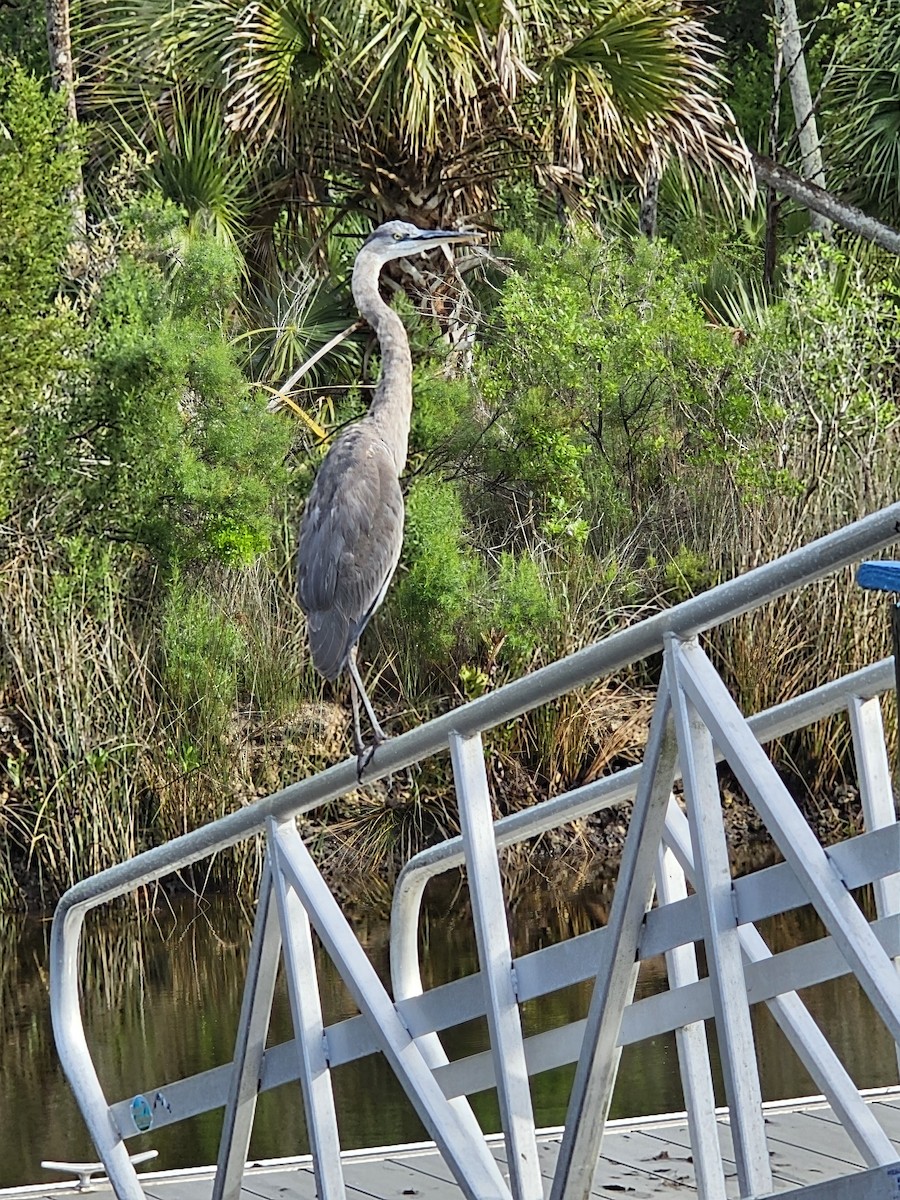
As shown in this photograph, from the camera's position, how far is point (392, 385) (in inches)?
213

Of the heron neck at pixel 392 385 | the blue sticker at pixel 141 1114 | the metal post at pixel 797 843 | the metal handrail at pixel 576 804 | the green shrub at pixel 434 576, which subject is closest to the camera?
the metal post at pixel 797 843

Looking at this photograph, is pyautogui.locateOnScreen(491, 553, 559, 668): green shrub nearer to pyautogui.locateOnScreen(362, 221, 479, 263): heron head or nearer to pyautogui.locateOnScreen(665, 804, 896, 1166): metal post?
pyautogui.locateOnScreen(362, 221, 479, 263): heron head

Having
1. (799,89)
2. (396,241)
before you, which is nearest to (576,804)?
(396,241)

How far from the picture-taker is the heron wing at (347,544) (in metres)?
4.85

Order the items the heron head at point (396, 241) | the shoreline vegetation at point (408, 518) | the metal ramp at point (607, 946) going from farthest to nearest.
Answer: the shoreline vegetation at point (408, 518), the heron head at point (396, 241), the metal ramp at point (607, 946)

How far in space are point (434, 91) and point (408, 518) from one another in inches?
132

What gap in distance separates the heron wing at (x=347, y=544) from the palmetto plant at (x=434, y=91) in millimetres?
7356

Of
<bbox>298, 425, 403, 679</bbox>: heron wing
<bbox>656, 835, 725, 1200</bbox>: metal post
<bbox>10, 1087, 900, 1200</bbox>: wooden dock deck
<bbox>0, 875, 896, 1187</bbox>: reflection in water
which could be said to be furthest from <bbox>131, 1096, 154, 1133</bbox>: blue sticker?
<bbox>0, 875, 896, 1187</bbox>: reflection in water

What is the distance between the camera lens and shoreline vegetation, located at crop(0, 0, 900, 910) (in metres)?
9.84

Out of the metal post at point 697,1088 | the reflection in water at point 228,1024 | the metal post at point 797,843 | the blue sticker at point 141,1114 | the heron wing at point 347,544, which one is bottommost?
the reflection in water at point 228,1024

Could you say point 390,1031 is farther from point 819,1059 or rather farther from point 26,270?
point 26,270

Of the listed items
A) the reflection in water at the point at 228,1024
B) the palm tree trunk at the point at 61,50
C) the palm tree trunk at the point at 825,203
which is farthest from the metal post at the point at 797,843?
the palm tree trunk at the point at 825,203

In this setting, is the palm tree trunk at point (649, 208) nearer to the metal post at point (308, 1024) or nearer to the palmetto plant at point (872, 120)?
the palmetto plant at point (872, 120)

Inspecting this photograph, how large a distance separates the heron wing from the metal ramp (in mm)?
1539
